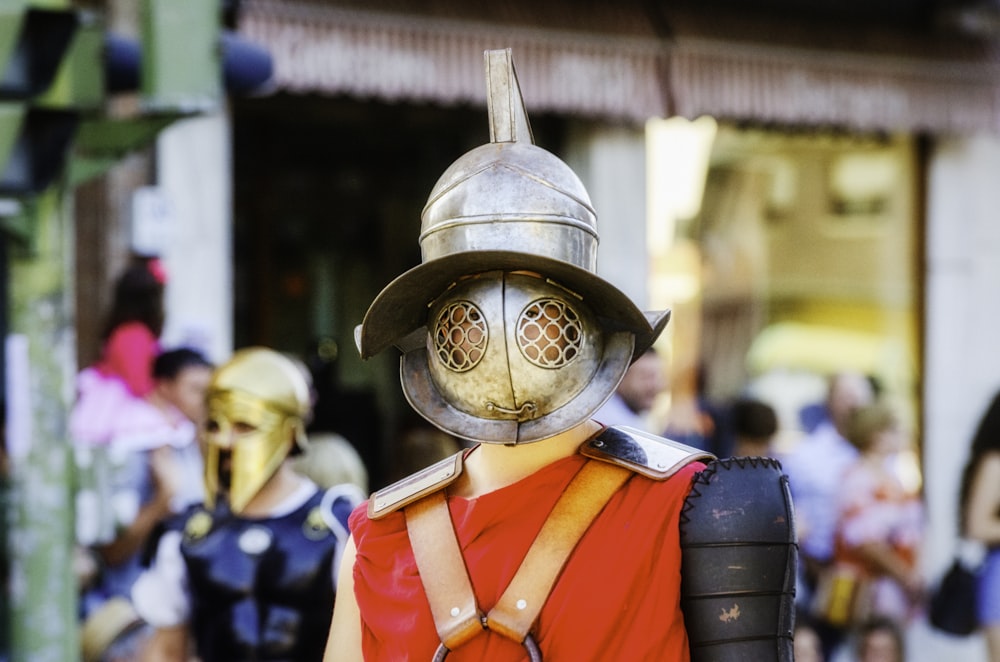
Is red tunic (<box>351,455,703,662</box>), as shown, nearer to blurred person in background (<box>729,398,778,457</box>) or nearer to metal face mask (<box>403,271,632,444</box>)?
metal face mask (<box>403,271,632,444</box>)

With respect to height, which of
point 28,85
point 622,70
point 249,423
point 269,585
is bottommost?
point 269,585

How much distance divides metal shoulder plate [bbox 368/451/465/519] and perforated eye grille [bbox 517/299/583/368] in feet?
1.04

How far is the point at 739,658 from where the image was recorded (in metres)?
2.28

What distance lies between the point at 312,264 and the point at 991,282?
403 cm

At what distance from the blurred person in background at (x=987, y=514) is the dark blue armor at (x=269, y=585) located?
2721 millimetres

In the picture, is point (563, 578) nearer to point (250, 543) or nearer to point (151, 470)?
point (250, 543)

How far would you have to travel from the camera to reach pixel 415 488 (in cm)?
255

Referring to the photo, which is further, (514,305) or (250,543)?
(250,543)

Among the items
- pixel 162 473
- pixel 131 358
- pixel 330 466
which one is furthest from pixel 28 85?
pixel 131 358

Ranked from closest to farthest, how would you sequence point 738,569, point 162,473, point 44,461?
point 738,569 → point 44,461 → point 162,473

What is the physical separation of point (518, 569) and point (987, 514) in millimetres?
3708

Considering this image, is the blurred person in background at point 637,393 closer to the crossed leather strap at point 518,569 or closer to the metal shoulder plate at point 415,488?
the metal shoulder plate at point 415,488

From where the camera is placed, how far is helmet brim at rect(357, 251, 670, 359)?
237 centimetres

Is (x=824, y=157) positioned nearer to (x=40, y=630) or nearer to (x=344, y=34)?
(x=344, y=34)
